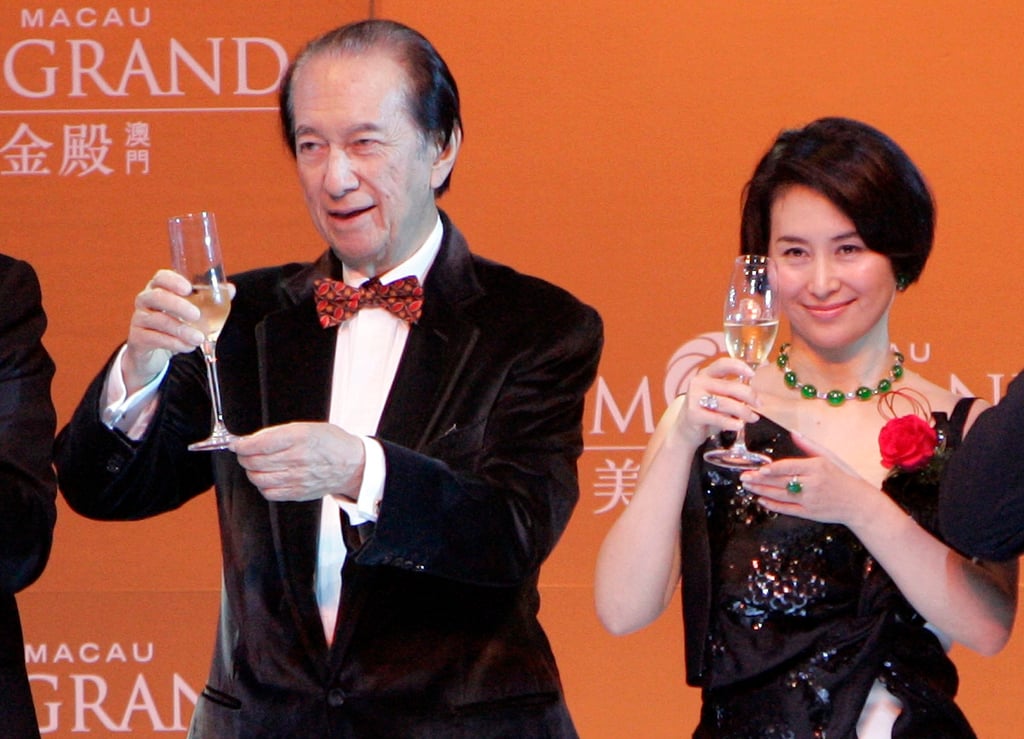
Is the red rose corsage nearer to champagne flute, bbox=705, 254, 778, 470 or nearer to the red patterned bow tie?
champagne flute, bbox=705, 254, 778, 470

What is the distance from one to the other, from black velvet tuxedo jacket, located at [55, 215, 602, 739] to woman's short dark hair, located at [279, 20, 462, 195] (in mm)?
242

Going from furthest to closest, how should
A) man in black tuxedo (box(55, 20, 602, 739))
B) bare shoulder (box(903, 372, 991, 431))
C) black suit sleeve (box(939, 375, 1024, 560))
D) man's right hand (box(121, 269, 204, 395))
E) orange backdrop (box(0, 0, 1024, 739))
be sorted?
orange backdrop (box(0, 0, 1024, 739))
bare shoulder (box(903, 372, 991, 431))
man in black tuxedo (box(55, 20, 602, 739))
man's right hand (box(121, 269, 204, 395))
black suit sleeve (box(939, 375, 1024, 560))

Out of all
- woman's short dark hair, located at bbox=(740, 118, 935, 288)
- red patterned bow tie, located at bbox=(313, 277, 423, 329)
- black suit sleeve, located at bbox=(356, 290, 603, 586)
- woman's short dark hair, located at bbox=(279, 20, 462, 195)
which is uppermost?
woman's short dark hair, located at bbox=(279, 20, 462, 195)

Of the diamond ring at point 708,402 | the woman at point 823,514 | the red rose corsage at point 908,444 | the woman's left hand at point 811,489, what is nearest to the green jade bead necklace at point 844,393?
the woman at point 823,514

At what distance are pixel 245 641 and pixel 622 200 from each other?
1967 millimetres

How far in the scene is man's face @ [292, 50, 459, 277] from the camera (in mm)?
2568

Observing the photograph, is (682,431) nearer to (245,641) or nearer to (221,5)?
(245,641)

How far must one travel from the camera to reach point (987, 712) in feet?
13.3

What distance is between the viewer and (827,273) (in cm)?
262

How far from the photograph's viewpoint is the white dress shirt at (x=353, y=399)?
236cm

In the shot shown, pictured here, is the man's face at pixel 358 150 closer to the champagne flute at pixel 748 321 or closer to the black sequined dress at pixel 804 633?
the champagne flute at pixel 748 321

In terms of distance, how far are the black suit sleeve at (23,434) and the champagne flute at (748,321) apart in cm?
95

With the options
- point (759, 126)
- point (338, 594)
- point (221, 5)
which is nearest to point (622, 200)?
point (759, 126)

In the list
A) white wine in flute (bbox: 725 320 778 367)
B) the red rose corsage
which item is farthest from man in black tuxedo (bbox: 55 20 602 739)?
the red rose corsage
